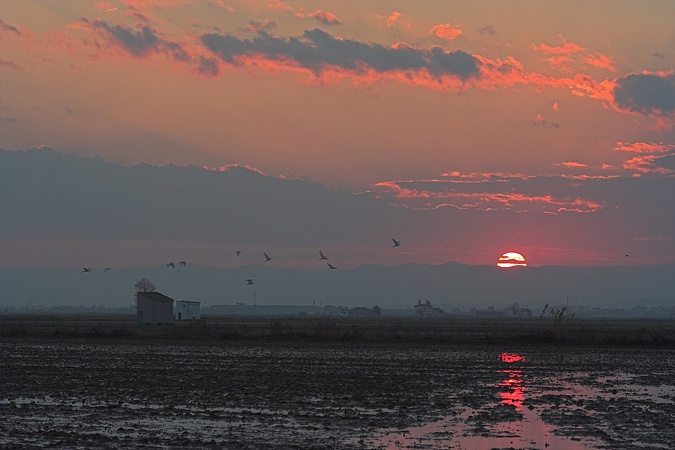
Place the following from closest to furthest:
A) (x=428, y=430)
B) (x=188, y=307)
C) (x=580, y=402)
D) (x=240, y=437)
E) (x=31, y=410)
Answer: (x=240, y=437)
(x=428, y=430)
(x=31, y=410)
(x=580, y=402)
(x=188, y=307)

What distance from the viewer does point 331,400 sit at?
26203 mm

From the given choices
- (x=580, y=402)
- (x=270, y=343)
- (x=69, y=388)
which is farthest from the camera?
(x=270, y=343)

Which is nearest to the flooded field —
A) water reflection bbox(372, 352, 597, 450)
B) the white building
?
water reflection bbox(372, 352, 597, 450)

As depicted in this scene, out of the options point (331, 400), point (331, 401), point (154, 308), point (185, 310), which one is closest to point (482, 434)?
point (331, 401)

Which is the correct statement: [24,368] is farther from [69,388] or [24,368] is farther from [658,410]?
[658,410]

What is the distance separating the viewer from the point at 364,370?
124ft

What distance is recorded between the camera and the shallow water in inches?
751

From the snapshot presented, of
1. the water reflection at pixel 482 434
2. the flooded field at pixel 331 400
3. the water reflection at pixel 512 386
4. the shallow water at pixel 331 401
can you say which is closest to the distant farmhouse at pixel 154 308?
the flooded field at pixel 331 400

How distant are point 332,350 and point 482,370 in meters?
16.1

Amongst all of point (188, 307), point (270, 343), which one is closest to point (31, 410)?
point (270, 343)

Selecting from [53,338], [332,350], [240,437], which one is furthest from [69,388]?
[53,338]

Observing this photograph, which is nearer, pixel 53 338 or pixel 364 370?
pixel 364 370

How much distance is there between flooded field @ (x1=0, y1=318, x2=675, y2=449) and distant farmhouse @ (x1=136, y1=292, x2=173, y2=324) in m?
54.9

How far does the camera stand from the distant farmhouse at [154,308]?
10481 cm
